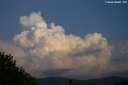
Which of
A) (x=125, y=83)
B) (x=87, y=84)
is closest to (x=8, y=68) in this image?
(x=87, y=84)

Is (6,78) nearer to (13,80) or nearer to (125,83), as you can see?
(13,80)

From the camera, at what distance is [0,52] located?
9044cm

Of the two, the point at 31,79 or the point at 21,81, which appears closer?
the point at 21,81

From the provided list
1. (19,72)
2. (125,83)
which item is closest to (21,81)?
(19,72)

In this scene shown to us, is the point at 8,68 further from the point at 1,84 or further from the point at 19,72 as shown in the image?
the point at 1,84

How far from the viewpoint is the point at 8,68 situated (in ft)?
286

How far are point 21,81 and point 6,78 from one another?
5772 mm

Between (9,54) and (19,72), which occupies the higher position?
(9,54)

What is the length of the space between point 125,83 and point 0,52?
52.8 meters

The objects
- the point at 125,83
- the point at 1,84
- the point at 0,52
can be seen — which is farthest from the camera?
the point at 125,83

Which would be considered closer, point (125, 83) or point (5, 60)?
point (5, 60)

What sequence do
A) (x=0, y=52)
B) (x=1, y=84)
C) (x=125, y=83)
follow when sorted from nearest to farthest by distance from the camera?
(x=1, y=84) → (x=0, y=52) → (x=125, y=83)

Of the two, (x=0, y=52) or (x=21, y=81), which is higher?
(x=0, y=52)

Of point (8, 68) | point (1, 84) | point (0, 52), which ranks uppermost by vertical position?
point (0, 52)
